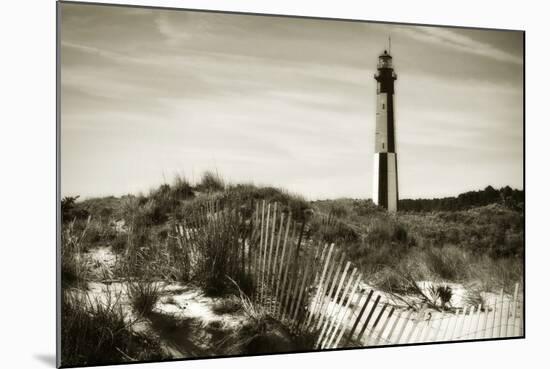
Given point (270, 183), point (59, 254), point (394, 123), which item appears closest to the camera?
point (59, 254)

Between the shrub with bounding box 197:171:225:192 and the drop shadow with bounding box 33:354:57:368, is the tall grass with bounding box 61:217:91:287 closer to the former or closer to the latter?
the drop shadow with bounding box 33:354:57:368

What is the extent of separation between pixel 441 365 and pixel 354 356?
2.05 feet

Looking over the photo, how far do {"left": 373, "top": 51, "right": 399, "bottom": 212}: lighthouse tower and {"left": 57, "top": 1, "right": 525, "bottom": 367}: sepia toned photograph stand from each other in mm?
12

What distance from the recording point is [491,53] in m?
5.63

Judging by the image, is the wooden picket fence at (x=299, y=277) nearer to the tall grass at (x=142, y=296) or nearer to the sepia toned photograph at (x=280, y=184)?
the sepia toned photograph at (x=280, y=184)

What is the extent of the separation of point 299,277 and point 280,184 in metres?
0.69

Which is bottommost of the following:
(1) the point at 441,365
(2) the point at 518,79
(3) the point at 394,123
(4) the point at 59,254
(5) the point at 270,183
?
(1) the point at 441,365

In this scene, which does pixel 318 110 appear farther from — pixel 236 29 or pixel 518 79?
pixel 518 79

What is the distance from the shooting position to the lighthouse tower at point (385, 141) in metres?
5.30

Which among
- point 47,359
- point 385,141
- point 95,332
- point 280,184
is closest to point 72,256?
point 95,332

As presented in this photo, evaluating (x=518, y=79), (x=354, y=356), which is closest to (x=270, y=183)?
(x=354, y=356)

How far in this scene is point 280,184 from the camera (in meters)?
5.07

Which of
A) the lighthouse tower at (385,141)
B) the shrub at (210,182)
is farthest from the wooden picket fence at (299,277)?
the lighthouse tower at (385,141)

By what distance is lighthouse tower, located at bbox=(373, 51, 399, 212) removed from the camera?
530 cm
